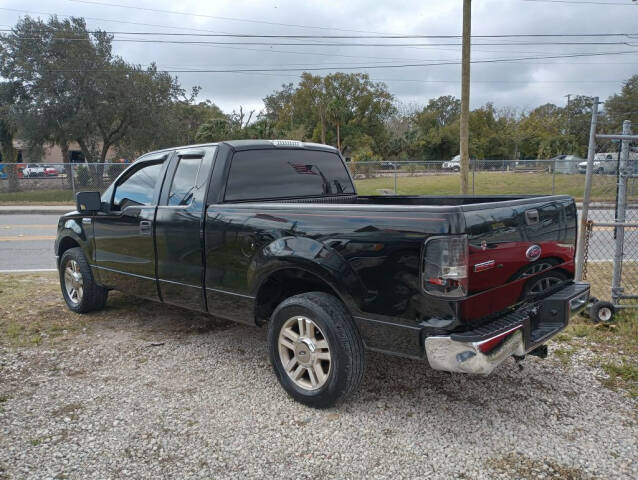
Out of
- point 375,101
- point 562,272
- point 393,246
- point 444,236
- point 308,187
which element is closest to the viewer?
point 444,236

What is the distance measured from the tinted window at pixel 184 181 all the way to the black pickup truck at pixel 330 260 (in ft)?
0.04

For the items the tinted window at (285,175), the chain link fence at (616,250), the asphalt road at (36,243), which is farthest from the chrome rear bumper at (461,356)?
the asphalt road at (36,243)

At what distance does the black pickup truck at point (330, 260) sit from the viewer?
285cm

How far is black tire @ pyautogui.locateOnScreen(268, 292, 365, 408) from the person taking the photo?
325 cm

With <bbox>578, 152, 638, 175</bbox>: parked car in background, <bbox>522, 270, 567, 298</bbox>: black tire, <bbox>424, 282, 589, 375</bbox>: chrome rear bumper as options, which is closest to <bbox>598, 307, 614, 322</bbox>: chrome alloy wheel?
<bbox>578, 152, 638, 175</bbox>: parked car in background

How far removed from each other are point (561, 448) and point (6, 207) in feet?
77.5

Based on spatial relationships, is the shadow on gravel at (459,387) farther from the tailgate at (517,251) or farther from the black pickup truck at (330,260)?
the tailgate at (517,251)

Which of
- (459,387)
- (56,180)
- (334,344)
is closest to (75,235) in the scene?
(334,344)

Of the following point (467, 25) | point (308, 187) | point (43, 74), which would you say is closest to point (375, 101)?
point (43, 74)

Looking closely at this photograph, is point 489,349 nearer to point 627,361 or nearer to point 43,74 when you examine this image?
point 627,361

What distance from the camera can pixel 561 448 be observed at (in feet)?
9.82

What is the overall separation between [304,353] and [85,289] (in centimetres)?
330

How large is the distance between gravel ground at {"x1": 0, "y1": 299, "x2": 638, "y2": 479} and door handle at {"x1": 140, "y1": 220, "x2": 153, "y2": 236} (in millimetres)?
1104

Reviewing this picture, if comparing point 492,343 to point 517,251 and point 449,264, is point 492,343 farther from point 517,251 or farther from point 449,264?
point 517,251
